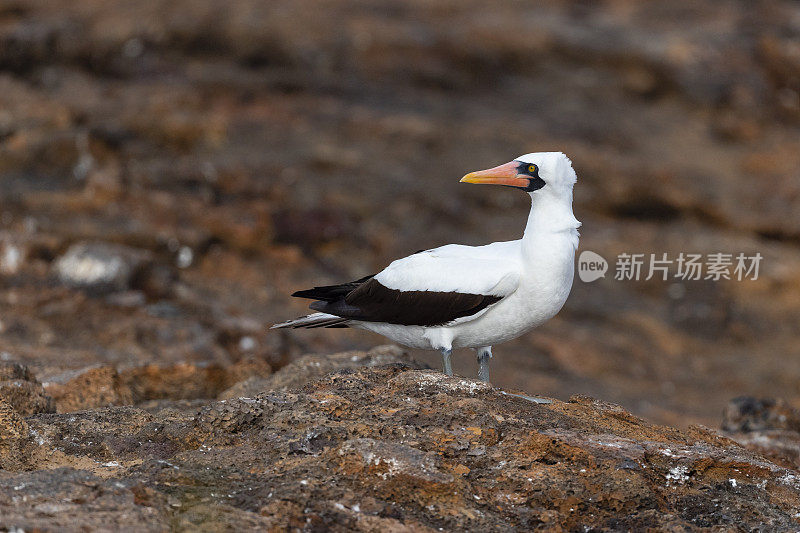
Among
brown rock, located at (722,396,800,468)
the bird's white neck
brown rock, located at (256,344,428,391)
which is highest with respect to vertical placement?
the bird's white neck

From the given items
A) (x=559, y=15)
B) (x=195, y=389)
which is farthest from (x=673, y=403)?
(x=559, y=15)

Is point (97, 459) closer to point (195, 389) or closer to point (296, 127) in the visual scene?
point (195, 389)

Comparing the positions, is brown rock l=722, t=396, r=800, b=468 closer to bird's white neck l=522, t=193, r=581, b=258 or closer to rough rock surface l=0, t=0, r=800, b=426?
bird's white neck l=522, t=193, r=581, b=258

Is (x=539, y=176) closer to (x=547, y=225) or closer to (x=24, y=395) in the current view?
(x=547, y=225)

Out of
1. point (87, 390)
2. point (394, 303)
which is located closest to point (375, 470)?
point (394, 303)

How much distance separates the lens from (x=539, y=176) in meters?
6.46

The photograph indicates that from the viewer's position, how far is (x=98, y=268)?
13.1 meters

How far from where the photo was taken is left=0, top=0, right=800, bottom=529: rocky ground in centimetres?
1306

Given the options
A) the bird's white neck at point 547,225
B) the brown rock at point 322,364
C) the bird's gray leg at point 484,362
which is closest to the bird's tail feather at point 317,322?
the brown rock at point 322,364

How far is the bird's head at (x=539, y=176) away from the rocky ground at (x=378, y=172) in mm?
3517

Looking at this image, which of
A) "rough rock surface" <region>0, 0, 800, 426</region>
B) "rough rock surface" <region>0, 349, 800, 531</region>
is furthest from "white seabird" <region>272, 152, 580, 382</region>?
"rough rock surface" <region>0, 0, 800, 426</region>

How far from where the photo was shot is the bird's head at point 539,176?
21.0ft

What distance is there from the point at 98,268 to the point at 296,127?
237 inches

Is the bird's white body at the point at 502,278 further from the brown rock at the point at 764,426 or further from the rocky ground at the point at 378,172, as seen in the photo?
the rocky ground at the point at 378,172
